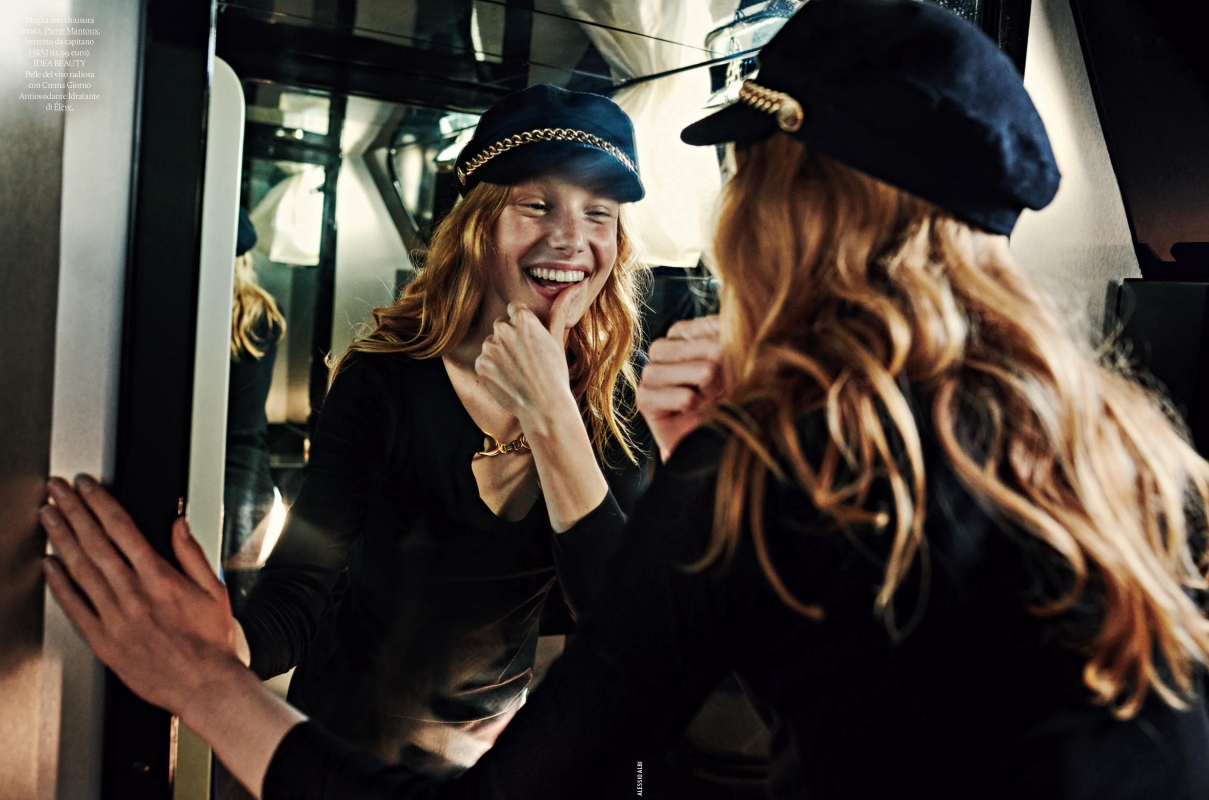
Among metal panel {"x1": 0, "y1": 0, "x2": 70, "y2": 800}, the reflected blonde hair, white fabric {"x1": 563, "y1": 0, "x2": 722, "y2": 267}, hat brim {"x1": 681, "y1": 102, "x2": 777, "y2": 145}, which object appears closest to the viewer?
hat brim {"x1": 681, "y1": 102, "x2": 777, "y2": 145}

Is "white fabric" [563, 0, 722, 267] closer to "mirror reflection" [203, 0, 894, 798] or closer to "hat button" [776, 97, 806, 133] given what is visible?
"mirror reflection" [203, 0, 894, 798]

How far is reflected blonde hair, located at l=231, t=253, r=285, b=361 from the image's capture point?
3.50 feet

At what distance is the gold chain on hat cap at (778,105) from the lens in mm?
792

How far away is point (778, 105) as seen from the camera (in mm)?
808

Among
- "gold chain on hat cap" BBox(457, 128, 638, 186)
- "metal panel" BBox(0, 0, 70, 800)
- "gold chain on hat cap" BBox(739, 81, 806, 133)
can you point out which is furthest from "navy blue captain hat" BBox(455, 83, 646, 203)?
"metal panel" BBox(0, 0, 70, 800)

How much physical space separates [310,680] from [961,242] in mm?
865

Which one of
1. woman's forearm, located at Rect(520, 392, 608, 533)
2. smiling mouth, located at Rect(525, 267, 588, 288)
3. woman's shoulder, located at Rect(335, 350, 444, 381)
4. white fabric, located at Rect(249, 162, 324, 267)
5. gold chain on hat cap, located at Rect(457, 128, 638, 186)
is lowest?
woman's forearm, located at Rect(520, 392, 608, 533)

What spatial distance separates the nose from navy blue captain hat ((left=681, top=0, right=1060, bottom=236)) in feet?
1.24

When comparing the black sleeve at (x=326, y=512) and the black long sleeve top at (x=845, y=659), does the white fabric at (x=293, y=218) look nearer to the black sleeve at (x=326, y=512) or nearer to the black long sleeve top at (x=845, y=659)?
the black sleeve at (x=326, y=512)

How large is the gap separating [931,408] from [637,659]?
0.29m

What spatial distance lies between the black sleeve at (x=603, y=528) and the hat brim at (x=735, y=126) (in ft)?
1.24

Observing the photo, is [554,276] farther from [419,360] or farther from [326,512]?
[326,512]

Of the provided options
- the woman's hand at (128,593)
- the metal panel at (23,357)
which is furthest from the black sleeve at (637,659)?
the metal panel at (23,357)

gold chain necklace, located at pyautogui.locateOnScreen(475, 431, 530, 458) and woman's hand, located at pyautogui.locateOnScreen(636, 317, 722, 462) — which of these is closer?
woman's hand, located at pyautogui.locateOnScreen(636, 317, 722, 462)
